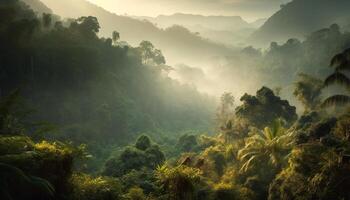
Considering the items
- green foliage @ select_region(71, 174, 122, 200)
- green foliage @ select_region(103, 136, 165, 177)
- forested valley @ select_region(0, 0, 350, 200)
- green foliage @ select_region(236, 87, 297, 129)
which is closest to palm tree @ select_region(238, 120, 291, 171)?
forested valley @ select_region(0, 0, 350, 200)

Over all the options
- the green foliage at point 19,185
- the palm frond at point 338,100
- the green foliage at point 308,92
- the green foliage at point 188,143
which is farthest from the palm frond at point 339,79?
the green foliage at point 188,143

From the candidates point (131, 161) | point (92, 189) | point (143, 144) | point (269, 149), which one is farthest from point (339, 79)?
point (143, 144)

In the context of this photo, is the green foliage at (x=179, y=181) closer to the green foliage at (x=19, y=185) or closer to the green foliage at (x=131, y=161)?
the green foliage at (x=19, y=185)

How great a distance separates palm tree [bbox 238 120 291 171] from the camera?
28.9 m

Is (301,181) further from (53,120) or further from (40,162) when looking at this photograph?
Answer: (53,120)

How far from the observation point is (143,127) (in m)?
72.6

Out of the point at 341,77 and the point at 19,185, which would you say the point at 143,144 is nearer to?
the point at 341,77

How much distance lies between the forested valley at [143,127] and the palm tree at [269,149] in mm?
81

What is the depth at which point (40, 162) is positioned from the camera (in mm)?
16797

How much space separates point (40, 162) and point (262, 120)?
30.8 m

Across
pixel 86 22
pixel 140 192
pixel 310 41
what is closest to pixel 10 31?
pixel 86 22

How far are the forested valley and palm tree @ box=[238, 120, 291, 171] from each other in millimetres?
81

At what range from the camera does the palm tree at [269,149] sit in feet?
94.9

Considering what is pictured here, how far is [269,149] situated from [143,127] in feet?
147
